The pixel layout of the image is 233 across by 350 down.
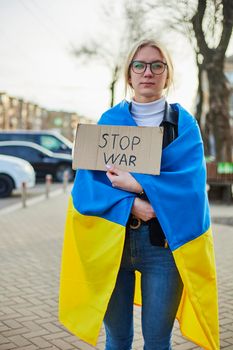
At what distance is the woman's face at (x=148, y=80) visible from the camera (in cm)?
238

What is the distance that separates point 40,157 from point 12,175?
572 centimetres

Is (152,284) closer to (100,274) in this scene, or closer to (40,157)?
(100,274)

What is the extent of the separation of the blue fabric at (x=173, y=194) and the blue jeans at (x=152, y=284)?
0.10 metres

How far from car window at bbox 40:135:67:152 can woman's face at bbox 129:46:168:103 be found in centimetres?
1957

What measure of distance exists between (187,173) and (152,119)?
0.33 m

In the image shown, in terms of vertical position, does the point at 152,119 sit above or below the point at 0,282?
above

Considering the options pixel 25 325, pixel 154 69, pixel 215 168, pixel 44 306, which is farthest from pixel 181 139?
pixel 215 168

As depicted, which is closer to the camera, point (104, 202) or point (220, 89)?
point (104, 202)

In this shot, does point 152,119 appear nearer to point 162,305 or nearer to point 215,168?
point 162,305

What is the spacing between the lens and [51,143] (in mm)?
22094

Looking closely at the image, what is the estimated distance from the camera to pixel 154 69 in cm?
238

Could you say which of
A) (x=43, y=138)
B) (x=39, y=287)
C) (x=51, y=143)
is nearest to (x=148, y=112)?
(x=39, y=287)

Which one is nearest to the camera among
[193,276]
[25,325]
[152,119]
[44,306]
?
[193,276]

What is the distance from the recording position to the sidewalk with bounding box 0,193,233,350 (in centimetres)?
386
